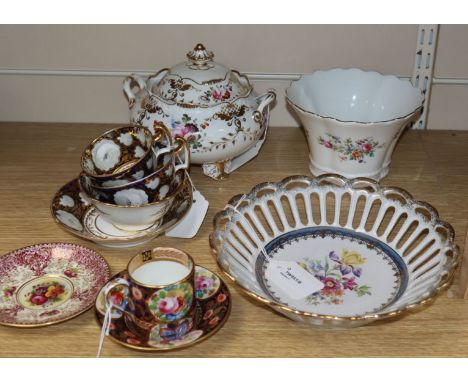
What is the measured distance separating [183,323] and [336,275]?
27 cm

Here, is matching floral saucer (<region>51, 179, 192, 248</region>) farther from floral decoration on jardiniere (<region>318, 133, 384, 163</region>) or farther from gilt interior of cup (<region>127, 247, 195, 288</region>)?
floral decoration on jardiniere (<region>318, 133, 384, 163</region>)

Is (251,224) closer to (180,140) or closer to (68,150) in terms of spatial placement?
(180,140)

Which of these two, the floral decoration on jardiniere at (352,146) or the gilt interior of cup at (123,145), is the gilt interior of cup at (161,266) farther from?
the floral decoration on jardiniere at (352,146)

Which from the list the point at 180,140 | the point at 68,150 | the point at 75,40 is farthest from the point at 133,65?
the point at 180,140

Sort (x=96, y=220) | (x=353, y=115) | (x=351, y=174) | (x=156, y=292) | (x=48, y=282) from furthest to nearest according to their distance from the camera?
(x=353, y=115) → (x=351, y=174) → (x=96, y=220) → (x=48, y=282) → (x=156, y=292)

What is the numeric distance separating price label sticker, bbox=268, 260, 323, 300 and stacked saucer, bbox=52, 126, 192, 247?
199mm

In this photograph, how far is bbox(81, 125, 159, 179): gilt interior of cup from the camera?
1084 millimetres

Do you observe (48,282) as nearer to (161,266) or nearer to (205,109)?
(161,266)

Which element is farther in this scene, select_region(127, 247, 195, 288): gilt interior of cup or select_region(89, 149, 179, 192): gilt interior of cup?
select_region(89, 149, 179, 192): gilt interior of cup

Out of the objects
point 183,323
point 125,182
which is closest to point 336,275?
point 183,323

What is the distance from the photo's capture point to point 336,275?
995mm

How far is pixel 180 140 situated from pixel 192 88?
12 cm

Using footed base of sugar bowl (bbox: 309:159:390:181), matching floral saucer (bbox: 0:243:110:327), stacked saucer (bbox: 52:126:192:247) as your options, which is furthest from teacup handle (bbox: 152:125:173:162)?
footed base of sugar bowl (bbox: 309:159:390:181)

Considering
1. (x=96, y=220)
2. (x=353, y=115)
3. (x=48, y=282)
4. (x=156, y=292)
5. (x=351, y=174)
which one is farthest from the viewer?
(x=353, y=115)
